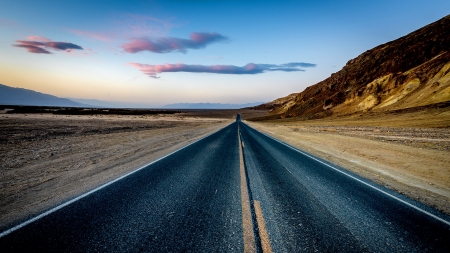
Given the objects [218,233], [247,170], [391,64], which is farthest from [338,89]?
[218,233]

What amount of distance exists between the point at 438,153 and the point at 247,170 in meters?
9.89

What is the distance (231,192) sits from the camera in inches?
223

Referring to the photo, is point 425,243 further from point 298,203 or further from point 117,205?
point 117,205

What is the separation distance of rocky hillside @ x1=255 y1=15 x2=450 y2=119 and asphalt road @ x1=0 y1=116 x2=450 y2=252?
3593 cm

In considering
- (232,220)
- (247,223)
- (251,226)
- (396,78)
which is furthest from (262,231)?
(396,78)

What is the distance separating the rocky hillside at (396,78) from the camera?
118 feet

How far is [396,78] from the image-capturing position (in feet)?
149

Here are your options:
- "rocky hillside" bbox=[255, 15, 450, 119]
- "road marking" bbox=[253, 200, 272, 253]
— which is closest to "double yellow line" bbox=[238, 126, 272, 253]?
"road marking" bbox=[253, 200, 272, 253]

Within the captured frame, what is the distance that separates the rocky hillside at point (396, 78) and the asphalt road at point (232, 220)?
118 feet

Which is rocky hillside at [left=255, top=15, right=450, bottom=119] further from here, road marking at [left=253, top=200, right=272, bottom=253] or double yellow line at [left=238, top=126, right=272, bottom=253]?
road marking at [left=253, top=200, right=272, bottom=253]

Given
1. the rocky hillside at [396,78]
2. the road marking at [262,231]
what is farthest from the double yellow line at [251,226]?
the rocky hillside at [396,78]

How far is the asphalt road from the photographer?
3.28m

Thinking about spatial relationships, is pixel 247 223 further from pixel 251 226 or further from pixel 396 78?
pixel 396 78

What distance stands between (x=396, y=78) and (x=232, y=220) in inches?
2191
